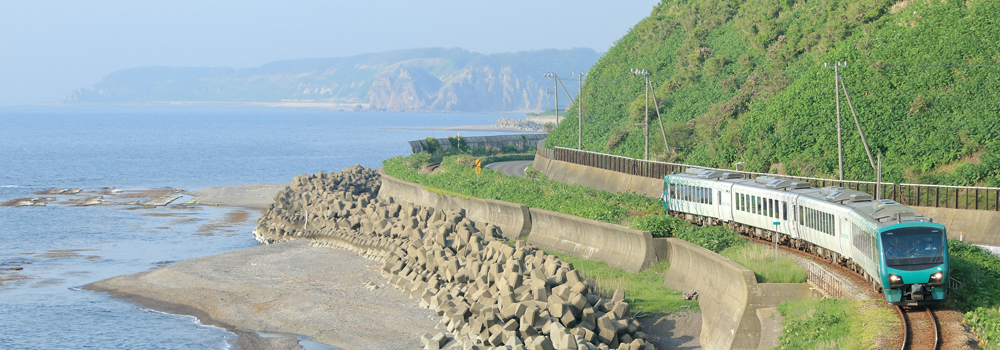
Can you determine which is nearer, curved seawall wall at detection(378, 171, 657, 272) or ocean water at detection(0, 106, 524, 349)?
ocean water at detection(0, 106, 524, 349)

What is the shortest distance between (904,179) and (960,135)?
4.98m

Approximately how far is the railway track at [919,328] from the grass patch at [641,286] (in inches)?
242

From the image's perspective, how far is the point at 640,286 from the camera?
88.2ft

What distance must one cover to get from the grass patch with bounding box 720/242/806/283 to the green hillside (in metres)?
19.0

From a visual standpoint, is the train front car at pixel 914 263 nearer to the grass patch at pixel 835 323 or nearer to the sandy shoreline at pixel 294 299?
the grass patch at pixel 835 323

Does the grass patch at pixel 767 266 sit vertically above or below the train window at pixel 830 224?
below

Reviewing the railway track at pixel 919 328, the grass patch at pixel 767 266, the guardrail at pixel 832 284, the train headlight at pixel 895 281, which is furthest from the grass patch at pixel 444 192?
the railway track at pixel 919 328

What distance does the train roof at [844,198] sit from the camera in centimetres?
2059

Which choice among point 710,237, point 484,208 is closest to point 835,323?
point 710,237

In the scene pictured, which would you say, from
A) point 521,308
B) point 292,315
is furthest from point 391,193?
point 521,308

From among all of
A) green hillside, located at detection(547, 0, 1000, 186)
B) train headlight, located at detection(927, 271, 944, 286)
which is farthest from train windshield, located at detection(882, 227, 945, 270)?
green hillside, located at detection(547, 0, 1000, 186)

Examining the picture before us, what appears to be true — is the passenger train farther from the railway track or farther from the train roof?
the railway track

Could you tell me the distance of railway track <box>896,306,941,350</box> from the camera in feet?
54.2

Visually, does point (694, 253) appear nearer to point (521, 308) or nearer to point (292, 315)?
point (521, 308)
